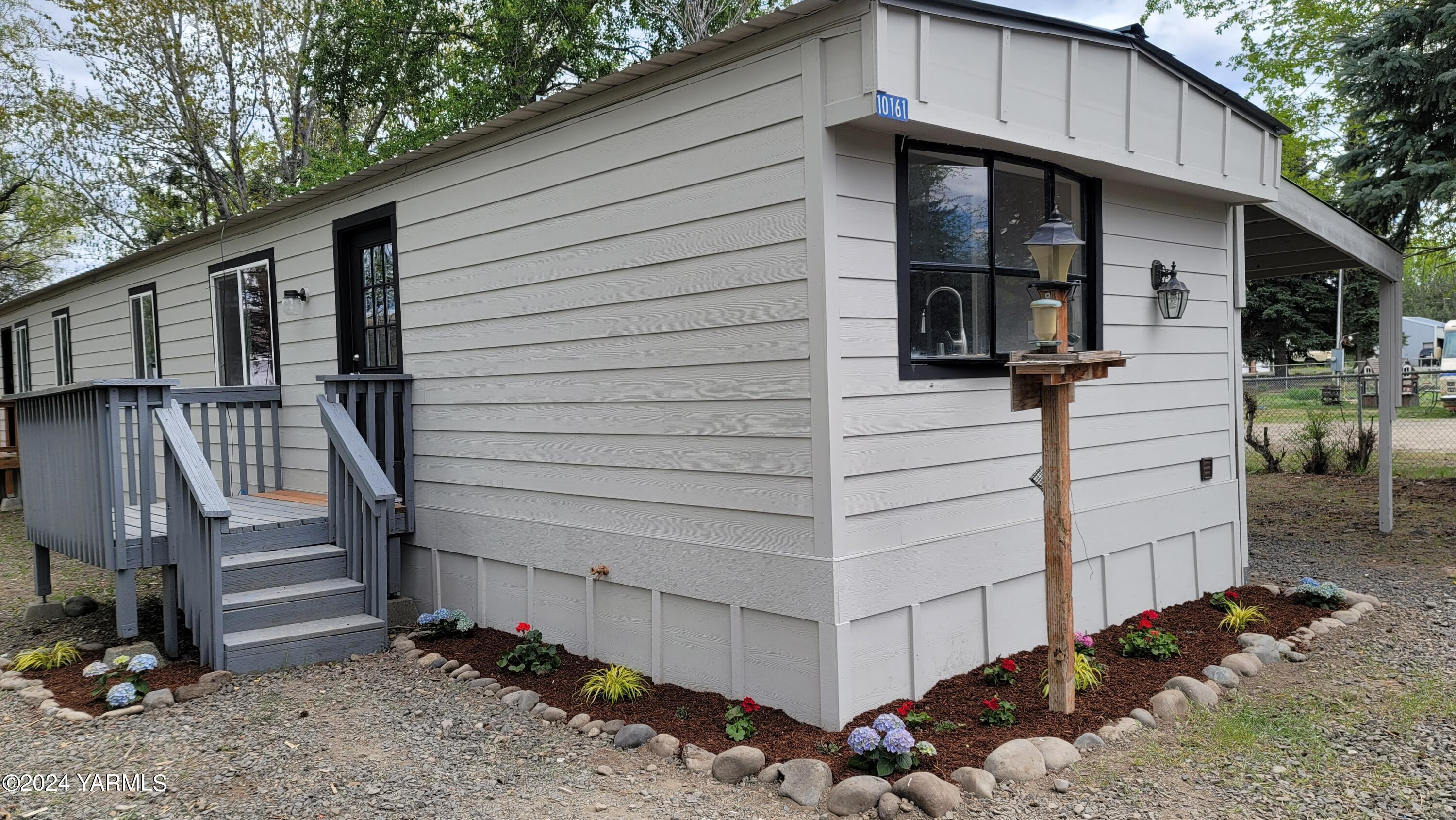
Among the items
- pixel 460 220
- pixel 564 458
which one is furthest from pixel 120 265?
pixel 564 458

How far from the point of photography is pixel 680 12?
14852 mm

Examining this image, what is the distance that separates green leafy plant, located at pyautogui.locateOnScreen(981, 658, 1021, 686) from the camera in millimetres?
4039

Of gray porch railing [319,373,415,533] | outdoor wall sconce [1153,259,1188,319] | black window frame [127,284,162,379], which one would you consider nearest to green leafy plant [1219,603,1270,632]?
outdoor wall sconce [1153,259,1188,319]

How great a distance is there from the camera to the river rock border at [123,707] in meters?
4.05

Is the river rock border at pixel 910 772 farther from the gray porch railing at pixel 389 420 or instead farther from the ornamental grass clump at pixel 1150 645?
the gray porch railing at pixel 389 420

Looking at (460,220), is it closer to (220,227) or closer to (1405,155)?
(220,227)

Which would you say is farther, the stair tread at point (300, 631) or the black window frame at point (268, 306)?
the black window frame at point (268, 306)

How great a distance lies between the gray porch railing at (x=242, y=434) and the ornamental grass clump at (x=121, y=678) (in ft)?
6.23

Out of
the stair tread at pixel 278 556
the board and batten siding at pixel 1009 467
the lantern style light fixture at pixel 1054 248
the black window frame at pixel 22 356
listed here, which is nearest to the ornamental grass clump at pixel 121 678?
the stair tread at pixel 278 556

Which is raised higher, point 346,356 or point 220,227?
point 220,227

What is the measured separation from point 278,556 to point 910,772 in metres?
3.62

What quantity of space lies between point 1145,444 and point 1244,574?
1.52m

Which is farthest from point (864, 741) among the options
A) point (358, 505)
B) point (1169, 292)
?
point (1169, 292)

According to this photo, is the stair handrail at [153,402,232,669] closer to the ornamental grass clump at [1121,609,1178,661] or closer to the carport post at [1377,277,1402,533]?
the ornamental grass clump at [1121,609,1178,661]
